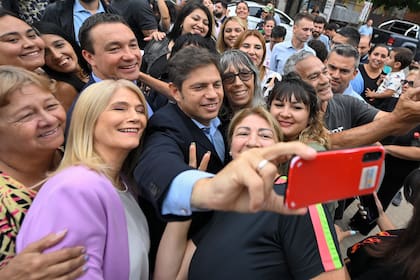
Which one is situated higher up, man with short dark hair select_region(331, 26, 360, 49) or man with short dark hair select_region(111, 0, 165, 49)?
man with short dark hair select_region(331, 26, 360, 49)

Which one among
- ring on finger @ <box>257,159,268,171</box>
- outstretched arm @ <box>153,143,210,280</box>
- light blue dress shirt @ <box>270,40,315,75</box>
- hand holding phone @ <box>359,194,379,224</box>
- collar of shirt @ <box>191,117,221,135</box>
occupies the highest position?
ring on finger @ <box>257,159,268,171</box>

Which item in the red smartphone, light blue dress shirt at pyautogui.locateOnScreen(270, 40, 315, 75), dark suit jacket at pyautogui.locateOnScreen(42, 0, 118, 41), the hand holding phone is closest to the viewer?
the red smartphone

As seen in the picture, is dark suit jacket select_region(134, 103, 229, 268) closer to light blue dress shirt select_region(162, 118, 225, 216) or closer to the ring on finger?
light blue dress shirt select_region(162, 118, 225, 216)

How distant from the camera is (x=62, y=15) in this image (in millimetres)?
3109

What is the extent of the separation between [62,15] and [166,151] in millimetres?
2712

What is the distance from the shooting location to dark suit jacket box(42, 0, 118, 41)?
10.1 feet

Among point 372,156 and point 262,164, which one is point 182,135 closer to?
point 262,164

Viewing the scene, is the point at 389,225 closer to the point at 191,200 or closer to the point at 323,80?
the point at 323,80

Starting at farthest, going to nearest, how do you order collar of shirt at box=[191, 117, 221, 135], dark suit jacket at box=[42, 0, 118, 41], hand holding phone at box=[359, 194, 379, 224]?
hand holding phone at box=[359, 194, 379, 224], dark suit jacket at box=[42, 0, 118, 41], collar of shirt at box=[191, 117, 221, 135]

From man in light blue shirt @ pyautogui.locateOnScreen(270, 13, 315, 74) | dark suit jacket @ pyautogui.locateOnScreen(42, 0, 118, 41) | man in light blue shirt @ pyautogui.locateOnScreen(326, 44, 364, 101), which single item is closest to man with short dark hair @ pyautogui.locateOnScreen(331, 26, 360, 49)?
man in light blue shirt @ pyautogui.locateOnScreen(270, 13, 315, 74)

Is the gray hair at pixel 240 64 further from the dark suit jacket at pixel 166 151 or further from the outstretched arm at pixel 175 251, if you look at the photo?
the outstretched arm at pixel 175 251

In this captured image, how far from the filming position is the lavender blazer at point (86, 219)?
3.34 feet

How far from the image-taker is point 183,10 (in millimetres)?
3375

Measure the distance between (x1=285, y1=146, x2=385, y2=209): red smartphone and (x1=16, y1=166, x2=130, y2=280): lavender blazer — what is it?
2.34ft
